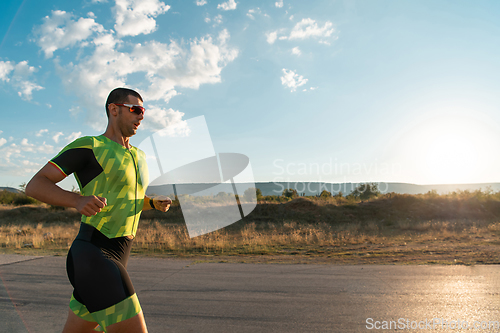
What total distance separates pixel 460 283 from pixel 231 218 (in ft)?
85.4

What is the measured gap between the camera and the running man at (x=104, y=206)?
1.87m

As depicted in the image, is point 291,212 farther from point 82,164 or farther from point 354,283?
point 82,164

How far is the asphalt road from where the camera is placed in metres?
4.42

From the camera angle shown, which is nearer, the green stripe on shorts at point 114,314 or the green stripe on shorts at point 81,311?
the green stripe on shorts at point 114,314

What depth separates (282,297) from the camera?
5.76 metres

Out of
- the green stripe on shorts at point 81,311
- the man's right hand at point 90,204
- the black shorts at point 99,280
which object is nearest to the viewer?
the man's right hand at point 90,204

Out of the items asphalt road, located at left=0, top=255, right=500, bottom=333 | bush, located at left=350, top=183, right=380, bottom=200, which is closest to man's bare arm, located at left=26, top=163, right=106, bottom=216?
asphalt road, located at left=0, top=255, right=500, bottom=333

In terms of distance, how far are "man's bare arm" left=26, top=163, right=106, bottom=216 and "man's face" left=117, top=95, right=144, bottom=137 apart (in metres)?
0.59

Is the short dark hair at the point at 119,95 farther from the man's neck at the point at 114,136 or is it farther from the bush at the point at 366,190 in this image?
the bush at the point at 366,190

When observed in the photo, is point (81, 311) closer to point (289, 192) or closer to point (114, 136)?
point (114, 136)

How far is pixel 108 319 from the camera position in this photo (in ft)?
6.13

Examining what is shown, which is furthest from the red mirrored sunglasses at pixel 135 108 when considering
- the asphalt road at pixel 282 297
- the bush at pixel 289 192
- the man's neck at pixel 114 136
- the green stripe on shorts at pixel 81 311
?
the bush at pixel 289 192

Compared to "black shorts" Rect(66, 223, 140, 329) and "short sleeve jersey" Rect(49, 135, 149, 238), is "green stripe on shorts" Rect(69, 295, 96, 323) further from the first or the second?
"short sleeve jersey" Rect(49, 135, 149, 238)

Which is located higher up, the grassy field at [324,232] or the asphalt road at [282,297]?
the asphalt road at [282,297]
